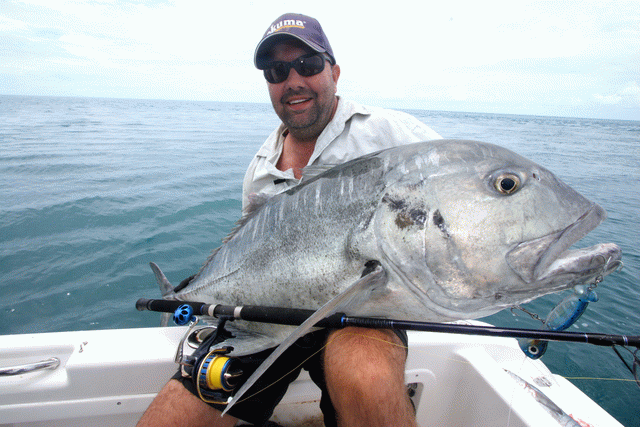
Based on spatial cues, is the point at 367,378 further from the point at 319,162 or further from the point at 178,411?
the point at 319,162

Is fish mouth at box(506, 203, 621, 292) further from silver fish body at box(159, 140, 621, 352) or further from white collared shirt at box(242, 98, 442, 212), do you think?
white collared shirt at box(242, 98, 442, 212)

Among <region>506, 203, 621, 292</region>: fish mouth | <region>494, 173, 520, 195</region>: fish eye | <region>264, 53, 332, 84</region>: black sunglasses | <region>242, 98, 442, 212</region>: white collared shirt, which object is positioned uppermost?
<region>264, 53, 332, 84</region>: black sunglasses

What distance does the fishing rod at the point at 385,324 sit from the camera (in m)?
1.32

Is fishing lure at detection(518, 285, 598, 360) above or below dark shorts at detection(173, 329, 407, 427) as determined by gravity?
above

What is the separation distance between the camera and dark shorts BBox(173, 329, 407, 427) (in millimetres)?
1938

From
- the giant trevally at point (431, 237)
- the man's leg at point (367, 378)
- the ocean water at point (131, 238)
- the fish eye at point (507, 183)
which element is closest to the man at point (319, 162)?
the man's leg at point (367, 378)

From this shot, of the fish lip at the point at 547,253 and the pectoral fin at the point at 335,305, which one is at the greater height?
the fish lip at the point at 547,253

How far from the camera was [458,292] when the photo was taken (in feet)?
4.28

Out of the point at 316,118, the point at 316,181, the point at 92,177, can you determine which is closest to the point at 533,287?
the point at 316,181

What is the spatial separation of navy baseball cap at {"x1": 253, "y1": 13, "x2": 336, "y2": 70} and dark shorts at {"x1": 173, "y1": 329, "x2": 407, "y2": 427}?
1.96 meters

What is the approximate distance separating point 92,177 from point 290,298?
8930 mm

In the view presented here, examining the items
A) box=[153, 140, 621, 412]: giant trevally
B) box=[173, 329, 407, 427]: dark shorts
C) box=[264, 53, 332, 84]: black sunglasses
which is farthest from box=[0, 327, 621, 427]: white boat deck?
box=[264, 53, 332, 84]: black sunglasses

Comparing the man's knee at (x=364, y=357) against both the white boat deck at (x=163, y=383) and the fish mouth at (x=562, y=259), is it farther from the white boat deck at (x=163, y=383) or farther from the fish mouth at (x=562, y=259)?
the fish mouth at (x=562, y=259)

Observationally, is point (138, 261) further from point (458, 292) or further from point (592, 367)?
point (592, 367)
